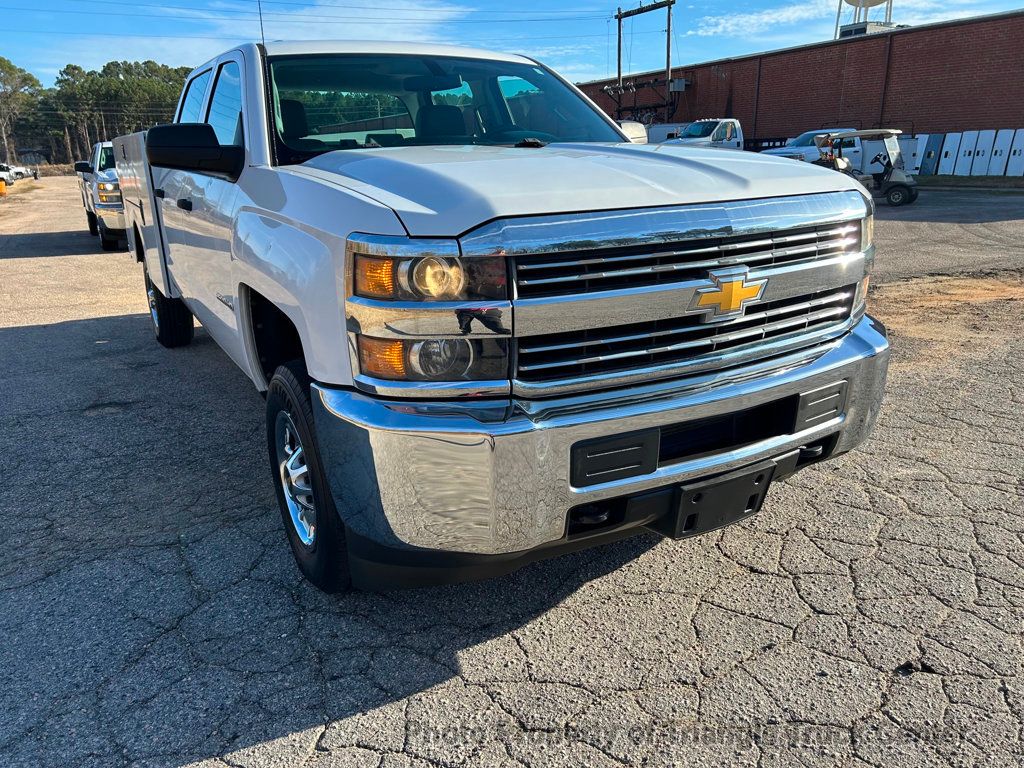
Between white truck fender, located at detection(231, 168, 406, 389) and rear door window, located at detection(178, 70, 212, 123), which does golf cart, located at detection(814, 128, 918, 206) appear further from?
white truck fender, located at detection(231, 168, 406, 389)

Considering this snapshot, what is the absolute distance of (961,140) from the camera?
25188 mm

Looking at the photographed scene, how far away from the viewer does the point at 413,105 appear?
11.7ft

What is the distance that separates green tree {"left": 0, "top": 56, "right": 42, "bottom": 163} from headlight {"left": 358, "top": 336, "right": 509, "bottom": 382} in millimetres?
111901

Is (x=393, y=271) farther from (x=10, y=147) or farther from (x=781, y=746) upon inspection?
(x=10, y=147)

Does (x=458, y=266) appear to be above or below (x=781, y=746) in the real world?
above

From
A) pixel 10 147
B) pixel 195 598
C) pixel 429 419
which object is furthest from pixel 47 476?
pixel 10 147

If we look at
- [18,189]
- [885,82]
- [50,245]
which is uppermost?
[885,82]

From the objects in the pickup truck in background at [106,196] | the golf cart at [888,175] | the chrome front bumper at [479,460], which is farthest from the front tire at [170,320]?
the golf cart at [888,175]

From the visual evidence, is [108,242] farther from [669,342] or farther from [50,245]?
[669,342]

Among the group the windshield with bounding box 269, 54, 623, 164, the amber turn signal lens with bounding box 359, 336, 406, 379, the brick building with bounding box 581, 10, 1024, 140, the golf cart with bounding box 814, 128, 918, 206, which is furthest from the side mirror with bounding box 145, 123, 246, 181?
the brick building with bounding box 581, 10, 1024, 140

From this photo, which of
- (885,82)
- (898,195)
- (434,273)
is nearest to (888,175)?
(898,195)

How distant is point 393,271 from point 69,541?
2.17 metres

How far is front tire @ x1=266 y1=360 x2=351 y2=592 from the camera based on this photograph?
2432 millimetres

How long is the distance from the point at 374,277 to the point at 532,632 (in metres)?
1.31
